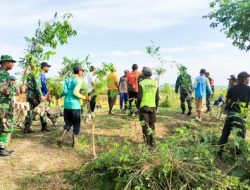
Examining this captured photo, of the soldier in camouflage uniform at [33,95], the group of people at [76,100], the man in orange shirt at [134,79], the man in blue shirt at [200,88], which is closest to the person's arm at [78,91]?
the group of people at [76,100]

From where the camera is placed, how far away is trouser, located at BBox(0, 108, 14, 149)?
8.11 m

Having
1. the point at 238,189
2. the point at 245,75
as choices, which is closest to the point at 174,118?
the point at 245,75

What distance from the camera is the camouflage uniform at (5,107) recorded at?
26.5ft

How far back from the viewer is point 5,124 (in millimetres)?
8125

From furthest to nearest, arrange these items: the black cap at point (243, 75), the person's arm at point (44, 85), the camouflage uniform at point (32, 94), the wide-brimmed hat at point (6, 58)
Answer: the person's arm at point (44, 85)
the camouflage uniform at point (32, 94)
the black cap at point (243, 75)
the wide-brimmed hat at point (6, 58)

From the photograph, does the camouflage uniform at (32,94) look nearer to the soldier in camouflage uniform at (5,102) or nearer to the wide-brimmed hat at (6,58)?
the soldier in camouflage uniform at (5,102)

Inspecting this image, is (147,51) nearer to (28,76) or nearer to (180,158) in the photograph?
(28,76)

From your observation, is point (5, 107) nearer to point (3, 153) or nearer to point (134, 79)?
point (3, 153)

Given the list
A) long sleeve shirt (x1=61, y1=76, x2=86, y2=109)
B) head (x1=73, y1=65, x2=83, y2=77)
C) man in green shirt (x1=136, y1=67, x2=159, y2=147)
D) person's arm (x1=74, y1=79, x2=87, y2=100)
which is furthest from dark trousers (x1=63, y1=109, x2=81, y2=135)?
man in green shirt (x1=136, y1=67, x2=159, y2=147)

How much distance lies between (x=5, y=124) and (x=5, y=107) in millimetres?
353

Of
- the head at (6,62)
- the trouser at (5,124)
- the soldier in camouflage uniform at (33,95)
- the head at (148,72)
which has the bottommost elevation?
the trouser at (5,124)

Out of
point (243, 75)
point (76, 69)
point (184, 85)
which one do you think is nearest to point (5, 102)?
point (76, 69)

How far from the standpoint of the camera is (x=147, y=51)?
14789mm

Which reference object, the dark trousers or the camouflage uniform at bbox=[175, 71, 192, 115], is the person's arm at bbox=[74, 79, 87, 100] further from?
the camouflage uniform at bbox=[175, 71, 192, 115]
